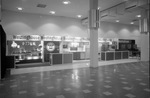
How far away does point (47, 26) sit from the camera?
Answer: 9.92 meters

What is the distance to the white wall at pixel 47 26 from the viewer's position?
873 cm

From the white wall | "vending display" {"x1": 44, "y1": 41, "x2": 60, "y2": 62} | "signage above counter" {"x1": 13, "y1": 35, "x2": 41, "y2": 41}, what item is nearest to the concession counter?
"vending display" {"x1": 44, "y1": 41, "x2": 60, "y2": 62}

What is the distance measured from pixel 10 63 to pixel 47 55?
3420mm

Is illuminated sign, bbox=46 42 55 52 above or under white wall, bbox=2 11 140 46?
under

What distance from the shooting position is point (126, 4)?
6324 millimetres

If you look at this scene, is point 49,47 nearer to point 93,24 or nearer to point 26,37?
point 26,37

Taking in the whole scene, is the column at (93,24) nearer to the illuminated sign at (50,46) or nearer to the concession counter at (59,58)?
the concession counter at (59,58)

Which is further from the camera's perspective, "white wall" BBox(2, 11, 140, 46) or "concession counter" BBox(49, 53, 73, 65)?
"white wall" BBox(2, 11, 140, 46)

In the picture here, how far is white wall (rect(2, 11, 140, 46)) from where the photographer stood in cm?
873

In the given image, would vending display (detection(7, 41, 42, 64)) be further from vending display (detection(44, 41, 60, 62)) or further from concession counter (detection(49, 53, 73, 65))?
concession counter (detection(49, 53, 73, 65))

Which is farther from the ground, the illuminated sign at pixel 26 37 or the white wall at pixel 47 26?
the white wall at pixel 47 26

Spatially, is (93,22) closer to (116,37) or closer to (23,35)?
(23,35)

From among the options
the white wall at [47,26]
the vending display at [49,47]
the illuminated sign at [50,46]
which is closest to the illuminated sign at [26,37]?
the white wall at [47,26]

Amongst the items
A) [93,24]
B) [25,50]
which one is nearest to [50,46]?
[25,50]
